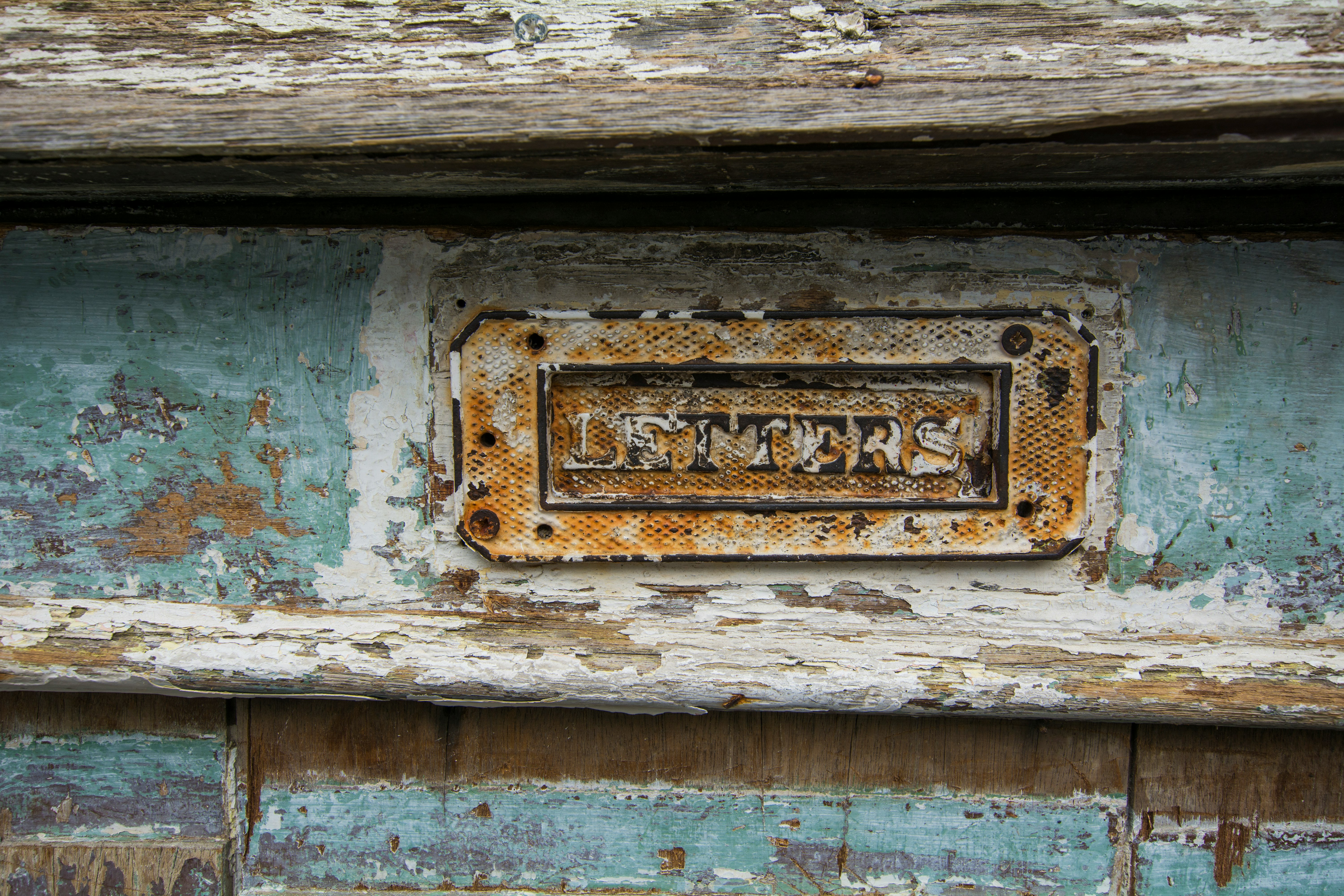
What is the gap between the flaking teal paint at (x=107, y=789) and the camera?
30.8 inches

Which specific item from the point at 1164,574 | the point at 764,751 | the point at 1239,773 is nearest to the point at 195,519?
the point at 764,751

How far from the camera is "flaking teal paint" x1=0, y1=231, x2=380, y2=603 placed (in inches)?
28.1

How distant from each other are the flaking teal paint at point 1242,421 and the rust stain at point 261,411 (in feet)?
2.92

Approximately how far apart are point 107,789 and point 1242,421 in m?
1.30

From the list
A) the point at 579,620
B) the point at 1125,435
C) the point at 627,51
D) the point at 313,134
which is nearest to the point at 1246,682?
the point at 1125,435

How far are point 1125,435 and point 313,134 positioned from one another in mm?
791

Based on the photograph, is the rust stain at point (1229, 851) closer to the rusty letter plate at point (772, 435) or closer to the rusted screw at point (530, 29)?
the rusty letter plate at point (772, 435)

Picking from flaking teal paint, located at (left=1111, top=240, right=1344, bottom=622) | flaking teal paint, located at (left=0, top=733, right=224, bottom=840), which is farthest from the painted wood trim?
flaking teal paint, located at (left=0, top=733, right=224, bottom=840)

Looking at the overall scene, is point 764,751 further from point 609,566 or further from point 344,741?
point 344,741

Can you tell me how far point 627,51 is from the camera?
52cm

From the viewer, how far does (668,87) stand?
50cm

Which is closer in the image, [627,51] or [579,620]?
[627,51]

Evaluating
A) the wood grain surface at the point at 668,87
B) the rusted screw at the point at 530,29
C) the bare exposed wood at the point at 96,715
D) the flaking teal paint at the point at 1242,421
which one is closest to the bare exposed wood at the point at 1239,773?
the flaking teal paint at the point at 1242,421

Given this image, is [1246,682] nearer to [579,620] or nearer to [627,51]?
[579,620]
